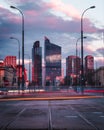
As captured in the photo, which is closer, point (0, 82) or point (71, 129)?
point (71, 129)

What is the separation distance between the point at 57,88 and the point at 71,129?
9348cm

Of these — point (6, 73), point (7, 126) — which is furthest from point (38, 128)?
point (6, 73)

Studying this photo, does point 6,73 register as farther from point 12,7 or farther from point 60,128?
point 60,128

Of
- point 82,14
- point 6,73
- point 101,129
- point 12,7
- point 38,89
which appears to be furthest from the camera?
point 6,73

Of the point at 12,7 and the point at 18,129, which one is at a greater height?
the point at 12,7

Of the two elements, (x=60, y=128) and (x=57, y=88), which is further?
(x=57, y=88)

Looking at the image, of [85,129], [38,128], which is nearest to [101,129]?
[85,129]

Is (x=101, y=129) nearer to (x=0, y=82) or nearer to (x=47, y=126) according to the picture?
(x=47, y=126)

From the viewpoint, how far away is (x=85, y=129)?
1509cm

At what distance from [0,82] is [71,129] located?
164 m

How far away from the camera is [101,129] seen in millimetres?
14898

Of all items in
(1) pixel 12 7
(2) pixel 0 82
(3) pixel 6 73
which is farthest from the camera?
(3) pixel 6 73

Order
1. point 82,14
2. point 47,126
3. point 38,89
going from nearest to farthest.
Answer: point 47,126 → point 82,14 → point 38,89

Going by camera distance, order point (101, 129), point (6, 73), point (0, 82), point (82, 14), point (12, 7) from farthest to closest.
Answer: point (6, 73), point (0, 82), point (82, 14), point (12, 7), point (101, 129)
